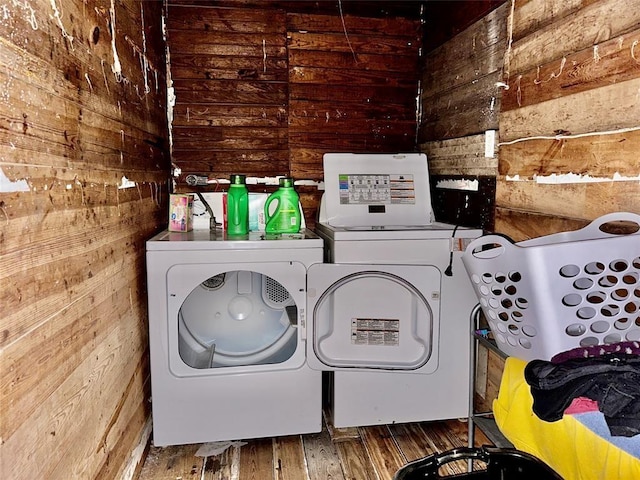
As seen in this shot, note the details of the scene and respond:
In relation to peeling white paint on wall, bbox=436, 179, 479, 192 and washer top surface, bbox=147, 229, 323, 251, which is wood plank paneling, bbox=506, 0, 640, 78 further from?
washer top surface, bbox=147, 229, 323, 251

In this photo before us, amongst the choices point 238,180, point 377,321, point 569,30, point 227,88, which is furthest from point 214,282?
point 569,30

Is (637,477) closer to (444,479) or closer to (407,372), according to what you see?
Answer: (444,479)

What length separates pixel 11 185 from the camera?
93cm

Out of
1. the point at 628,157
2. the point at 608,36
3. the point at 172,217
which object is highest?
the point at 608,36

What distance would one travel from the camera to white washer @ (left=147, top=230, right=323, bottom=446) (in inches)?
75.6

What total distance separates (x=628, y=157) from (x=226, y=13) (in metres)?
2.12

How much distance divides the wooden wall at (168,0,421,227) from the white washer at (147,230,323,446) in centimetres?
72

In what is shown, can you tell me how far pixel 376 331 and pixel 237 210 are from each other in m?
0.86

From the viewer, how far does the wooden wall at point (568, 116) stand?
1.30 meters

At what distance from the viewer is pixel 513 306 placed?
3.89ft

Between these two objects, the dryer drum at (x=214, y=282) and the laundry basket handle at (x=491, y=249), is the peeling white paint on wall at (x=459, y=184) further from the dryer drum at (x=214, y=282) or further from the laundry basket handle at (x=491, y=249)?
the dryer drum at (x=214, y=282)

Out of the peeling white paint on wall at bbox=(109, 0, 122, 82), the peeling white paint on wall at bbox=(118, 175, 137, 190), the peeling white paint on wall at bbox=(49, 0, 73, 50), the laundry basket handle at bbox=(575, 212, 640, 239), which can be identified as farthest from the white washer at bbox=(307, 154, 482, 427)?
the peeling white paint on wall at bbox=(49, 0, 73, 50)

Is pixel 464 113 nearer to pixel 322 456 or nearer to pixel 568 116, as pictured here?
pixel 568 116

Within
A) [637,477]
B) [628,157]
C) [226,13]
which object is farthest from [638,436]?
[226,13]
